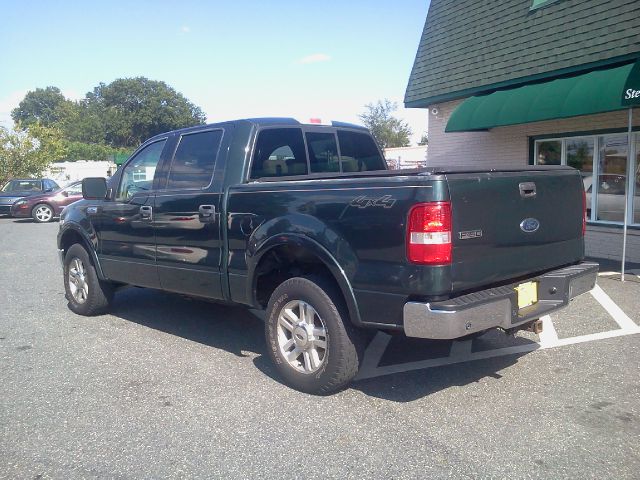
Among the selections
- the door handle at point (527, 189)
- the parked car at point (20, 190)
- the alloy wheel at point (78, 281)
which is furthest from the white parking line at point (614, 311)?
the parked car at point (20, 190)

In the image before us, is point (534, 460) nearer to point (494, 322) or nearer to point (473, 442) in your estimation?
point (473, 442)

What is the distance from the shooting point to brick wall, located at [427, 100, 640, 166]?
9648 mm

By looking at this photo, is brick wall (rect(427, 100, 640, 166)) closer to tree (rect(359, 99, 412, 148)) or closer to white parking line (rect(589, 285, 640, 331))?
white parking line (rect(589, 285, 640, 331))

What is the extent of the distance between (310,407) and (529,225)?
1.95m

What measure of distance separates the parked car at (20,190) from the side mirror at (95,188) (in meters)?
18.2

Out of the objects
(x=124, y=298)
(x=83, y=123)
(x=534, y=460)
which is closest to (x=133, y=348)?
(x=124, y=298)

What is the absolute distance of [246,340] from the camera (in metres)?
5.66

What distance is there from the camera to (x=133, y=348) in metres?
5.46

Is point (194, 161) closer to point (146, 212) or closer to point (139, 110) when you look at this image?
point (146, 212)

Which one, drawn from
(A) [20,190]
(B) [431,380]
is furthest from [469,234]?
(A) [20,190]

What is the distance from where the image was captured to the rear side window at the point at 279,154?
497cm

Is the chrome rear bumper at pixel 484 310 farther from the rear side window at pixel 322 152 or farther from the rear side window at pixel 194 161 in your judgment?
the rear side window at pixel 194 161

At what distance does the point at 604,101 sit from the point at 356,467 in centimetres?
694

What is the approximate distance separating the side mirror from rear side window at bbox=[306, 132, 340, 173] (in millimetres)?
2290
